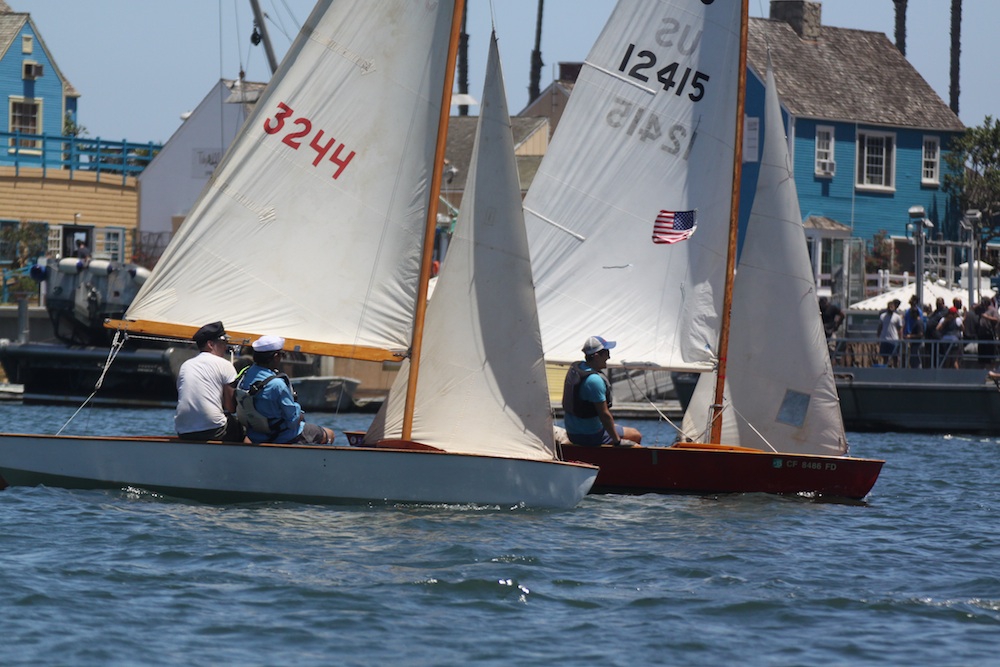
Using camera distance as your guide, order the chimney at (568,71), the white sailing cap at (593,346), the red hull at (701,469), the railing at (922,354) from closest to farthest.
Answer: the white sailing cap at (593,346), the red hull at (701,469), the railing at (922,354), the chimney at (568,71)

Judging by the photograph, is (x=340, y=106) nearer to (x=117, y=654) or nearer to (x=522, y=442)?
(x=522, y=442)

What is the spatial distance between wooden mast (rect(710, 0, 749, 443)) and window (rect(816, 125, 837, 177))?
2830 cm

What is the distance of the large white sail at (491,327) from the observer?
14234mm

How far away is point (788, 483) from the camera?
1576 cm

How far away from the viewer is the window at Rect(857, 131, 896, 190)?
4541 centimetres

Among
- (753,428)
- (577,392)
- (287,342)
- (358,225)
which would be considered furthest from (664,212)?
(287,342)

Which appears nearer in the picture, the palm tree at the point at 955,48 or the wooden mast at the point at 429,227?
the wooden mast at the point at 429,227

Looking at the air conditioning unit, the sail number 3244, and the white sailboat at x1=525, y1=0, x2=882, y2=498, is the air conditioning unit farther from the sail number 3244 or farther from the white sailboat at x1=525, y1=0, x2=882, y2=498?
the sail number 3244

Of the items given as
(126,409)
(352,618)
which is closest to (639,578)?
(352,618)

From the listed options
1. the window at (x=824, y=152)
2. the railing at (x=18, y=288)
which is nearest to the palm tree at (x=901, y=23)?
the window at (x=824, y=152)

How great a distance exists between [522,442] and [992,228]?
32548 millimetres

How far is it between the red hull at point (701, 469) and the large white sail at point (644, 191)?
4.48ft

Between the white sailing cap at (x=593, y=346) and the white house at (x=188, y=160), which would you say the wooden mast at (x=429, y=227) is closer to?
the white sailing cap at (x=593, y=346)

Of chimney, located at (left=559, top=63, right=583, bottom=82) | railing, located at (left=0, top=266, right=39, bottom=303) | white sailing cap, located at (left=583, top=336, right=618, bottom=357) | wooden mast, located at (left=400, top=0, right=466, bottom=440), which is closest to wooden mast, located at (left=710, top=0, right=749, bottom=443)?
white sailing cap, located at (left=583, top=336, right=618, bottom=357)
